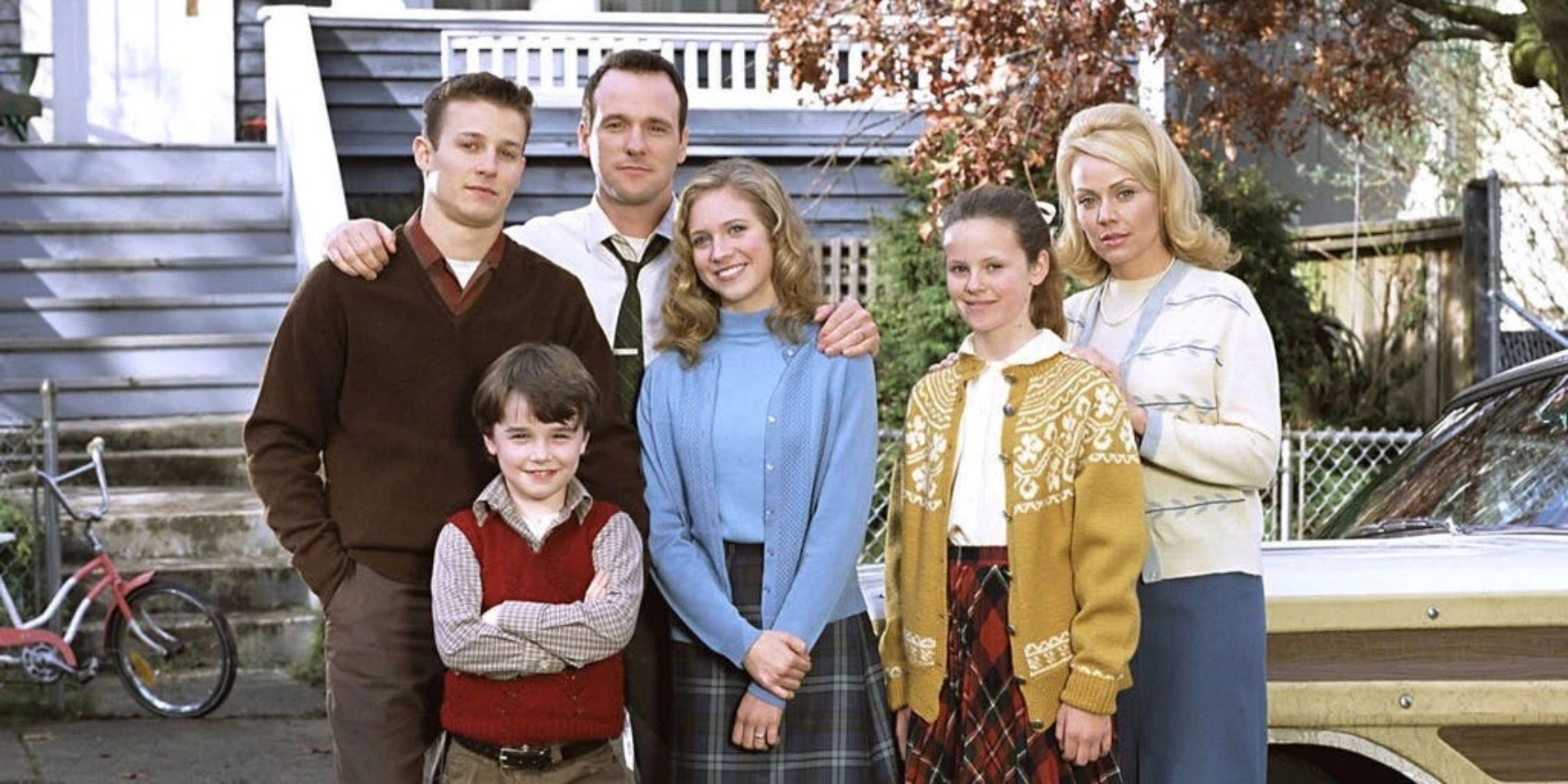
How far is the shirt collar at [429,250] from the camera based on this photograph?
4367 mm

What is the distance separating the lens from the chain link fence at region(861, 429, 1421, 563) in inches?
453

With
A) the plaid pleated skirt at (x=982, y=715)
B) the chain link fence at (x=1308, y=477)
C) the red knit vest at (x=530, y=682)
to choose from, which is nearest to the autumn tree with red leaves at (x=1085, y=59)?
the chain link fence at (x=1308, y=477)

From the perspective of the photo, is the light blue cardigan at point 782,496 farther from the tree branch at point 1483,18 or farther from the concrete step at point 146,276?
the concrete step at point 146,276

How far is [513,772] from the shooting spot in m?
4.13

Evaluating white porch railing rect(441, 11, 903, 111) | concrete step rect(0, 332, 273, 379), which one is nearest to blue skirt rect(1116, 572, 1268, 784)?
concrete step rect(0, 332, 273, 379)

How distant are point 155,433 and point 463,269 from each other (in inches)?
280

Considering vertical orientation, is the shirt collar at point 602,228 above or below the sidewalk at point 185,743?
above

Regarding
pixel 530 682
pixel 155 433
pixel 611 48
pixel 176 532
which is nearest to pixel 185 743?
pixel 176 532

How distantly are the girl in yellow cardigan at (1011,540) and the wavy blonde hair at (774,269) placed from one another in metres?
0.30

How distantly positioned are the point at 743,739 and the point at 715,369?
2.45ft

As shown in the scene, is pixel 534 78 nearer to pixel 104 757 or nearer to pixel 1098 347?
pixel 104 757

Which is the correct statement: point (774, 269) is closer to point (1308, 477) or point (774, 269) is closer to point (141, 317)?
point (1308, 477)

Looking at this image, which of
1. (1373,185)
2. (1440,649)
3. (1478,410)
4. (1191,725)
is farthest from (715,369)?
(1373,185)

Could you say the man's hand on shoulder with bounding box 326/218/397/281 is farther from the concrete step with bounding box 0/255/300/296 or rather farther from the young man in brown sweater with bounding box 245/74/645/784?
the concrete step with bounding box 0/255/300/296
